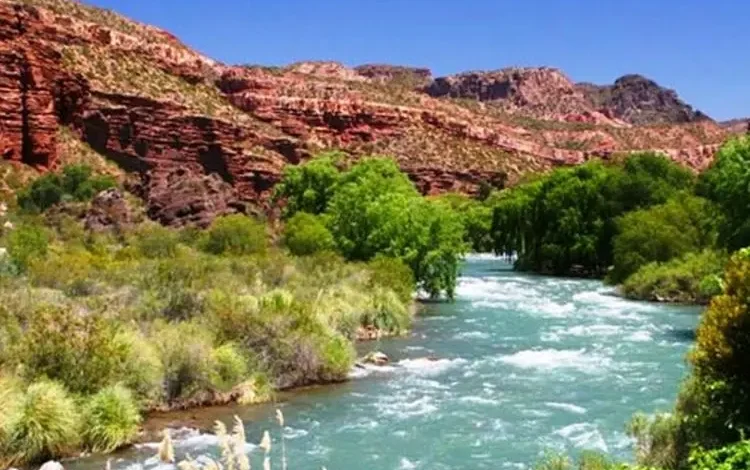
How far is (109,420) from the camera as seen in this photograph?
17.2 metres

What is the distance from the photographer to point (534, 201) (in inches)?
2859

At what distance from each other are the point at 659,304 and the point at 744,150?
508 inches

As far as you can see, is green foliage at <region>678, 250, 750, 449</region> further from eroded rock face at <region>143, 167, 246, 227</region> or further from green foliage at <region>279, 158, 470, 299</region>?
eroded rock face at <region>143, 167, 246, 227</region>

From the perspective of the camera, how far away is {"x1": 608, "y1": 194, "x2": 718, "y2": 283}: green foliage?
173 ft

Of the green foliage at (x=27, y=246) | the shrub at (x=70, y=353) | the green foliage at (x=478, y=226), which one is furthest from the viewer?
the green foliage at (x=478, y=226)

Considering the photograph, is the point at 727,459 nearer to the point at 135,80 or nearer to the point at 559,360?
the point at 559,360

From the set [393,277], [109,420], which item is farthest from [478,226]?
[109,420]

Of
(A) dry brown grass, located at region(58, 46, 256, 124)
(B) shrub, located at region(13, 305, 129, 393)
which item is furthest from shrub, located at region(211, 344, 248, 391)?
(A) dry brown grass, located at region(58, 46, 256, 124)

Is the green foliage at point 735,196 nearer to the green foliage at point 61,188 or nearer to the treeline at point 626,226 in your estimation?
the treeline at point 626,226

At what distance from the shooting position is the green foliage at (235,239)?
46.2 meters

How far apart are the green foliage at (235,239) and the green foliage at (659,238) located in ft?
69.1

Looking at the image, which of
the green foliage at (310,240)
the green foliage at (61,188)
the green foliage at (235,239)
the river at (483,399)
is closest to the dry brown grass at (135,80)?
the green foliage at (61,188)

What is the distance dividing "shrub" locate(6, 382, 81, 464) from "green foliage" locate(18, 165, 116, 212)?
196 ft

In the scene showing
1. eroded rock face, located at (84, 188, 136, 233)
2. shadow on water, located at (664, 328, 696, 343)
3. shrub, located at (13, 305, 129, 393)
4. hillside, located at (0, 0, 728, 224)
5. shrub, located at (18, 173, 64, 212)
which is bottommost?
shadow on water, located at (664, 328, 696, 343)
